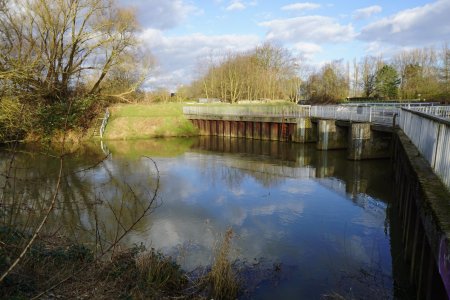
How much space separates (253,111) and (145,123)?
12340 millimetres

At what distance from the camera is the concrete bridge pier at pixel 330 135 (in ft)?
86.4

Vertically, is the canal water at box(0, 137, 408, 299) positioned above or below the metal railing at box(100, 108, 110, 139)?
below

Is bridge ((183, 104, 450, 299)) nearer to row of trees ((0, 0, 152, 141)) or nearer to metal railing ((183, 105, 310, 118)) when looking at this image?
metal railing ((183, 105, 310, 118))

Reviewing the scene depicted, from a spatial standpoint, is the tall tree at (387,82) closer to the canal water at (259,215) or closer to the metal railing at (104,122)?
the canal water at (259,215)

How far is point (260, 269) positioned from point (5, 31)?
2311cm

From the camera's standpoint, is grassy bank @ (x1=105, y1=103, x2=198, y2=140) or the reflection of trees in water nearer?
the reflection of trees in water

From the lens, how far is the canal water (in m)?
7.95

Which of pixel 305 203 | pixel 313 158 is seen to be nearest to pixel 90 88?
pixel 313 158

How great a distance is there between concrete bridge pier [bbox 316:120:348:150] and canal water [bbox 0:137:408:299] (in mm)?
2715

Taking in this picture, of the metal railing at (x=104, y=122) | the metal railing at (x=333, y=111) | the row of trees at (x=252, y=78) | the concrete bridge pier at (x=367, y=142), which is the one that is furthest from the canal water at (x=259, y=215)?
the row of trees at (x=252, y=78)

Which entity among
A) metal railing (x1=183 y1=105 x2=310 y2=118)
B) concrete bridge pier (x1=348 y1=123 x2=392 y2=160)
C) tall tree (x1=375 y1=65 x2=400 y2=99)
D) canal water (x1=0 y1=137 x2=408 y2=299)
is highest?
tall tree (x1=375 y1=65 x2=400 y2=99)

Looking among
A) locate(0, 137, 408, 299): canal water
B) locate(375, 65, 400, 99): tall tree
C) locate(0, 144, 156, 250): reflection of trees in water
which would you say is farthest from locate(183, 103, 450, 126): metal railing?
locate(375, 65, 400, 99): tall tree

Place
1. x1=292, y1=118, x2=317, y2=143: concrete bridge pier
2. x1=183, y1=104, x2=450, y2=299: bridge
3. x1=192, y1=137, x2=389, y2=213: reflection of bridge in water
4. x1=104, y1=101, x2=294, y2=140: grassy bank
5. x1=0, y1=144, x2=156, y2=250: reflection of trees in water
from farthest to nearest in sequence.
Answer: x1=104, y1=101, x2=294, y2=140: grassy bank < x1=292, y1=118, x2=317, y2=143: concrete bridge pier < x1=192, y1=137, x2=389, y2=213: reflection of bridge in water < x1=0, y1=144, x2=156, y2=250: reflection of trees in water < x1=183, y1=104, x2=450, y2=299: bridge

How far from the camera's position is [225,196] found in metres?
14.9
